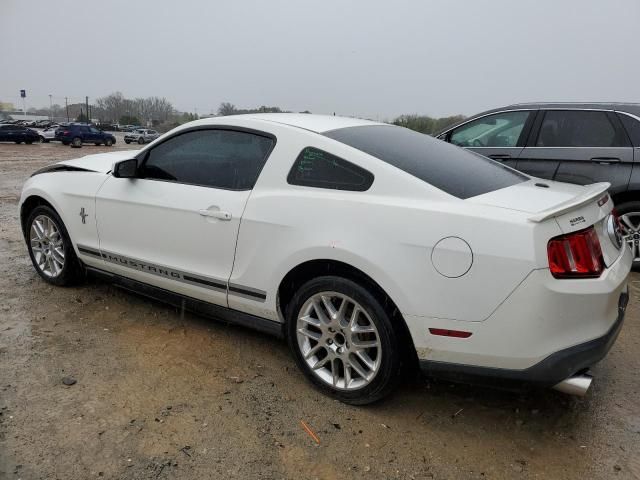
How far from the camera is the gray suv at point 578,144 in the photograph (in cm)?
495

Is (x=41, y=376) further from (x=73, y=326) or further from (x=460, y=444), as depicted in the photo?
(x=460, y=444)

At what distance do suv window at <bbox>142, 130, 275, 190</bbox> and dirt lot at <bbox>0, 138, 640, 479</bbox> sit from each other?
111 centimetres

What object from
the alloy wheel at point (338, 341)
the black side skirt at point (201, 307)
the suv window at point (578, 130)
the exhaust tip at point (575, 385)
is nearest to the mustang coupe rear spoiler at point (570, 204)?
the exhaust tip at point (575, 385)

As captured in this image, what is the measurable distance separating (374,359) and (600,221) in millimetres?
1309

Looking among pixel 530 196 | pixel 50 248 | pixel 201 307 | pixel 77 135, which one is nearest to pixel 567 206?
pixel 530 196

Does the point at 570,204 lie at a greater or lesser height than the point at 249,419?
greater

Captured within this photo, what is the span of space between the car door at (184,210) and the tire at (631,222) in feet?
12.5

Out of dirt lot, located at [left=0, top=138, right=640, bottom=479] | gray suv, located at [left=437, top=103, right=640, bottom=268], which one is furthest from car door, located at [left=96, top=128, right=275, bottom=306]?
gray suv, located at [left=437, top=103, right=640, bottom=268]

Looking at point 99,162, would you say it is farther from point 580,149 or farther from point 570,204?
point 580,149

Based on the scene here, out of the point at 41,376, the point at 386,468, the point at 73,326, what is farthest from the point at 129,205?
the point at 386,468

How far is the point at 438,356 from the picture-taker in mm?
2438

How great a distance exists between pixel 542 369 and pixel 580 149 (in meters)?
3.64

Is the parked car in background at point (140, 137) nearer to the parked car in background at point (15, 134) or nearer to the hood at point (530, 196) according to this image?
the parked car in background at point (15, 134)

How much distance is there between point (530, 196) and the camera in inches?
103
